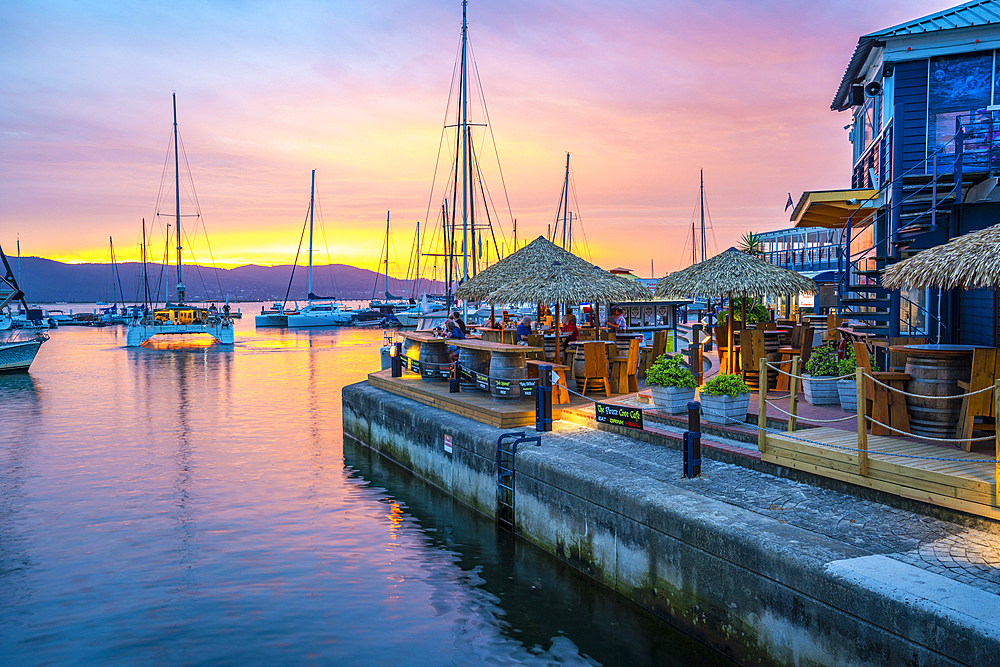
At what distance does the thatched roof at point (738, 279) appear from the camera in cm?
1552

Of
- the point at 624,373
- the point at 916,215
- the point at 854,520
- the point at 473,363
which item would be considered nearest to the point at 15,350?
the point at 473,363

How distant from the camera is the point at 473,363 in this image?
16.7 meters

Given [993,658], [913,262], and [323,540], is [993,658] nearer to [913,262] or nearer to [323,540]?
[913,262]

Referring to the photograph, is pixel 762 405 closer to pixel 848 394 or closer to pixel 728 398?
pixel 728 398

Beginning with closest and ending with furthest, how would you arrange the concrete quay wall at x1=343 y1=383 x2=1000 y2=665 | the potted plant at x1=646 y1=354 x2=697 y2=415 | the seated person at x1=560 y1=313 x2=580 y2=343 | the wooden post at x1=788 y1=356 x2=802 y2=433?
the concrete quay wall at x1=343 y1=383 x2=1000 y2=665, the wooden post at x1=788 y1=356 x2=802 y2=433, the potted plant at x1=646 y1=354 x2=697 y2=415, the seated person at x1=560 y1=313 x2=580 y2=343

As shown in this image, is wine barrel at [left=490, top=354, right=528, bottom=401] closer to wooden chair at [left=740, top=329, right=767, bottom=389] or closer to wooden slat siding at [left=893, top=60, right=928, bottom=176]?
wooden chair at [left=740, top=329, right=767, bottom=389]

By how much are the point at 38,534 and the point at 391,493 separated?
644 cm

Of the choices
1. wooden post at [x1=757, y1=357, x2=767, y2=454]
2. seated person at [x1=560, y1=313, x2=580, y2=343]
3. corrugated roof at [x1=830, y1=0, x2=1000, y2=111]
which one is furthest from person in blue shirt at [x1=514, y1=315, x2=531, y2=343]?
corrugated roof at [x1=830, y1=0, x2=1000, y2=111]

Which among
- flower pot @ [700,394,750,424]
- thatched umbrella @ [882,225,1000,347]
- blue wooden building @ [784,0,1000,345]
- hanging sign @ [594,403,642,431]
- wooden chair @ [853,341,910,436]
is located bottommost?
hanging sign @ [594,403,642,431]

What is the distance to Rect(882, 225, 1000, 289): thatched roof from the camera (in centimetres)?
803

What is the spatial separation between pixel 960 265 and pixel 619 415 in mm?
5671

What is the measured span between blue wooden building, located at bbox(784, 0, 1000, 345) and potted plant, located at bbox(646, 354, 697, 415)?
429cm

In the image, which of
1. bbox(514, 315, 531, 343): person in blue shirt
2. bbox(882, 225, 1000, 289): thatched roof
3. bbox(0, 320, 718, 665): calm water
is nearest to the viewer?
bbox(882, 225, 1000, 289): thatched roof

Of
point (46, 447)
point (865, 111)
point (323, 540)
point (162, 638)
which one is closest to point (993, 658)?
point (162, 638)
